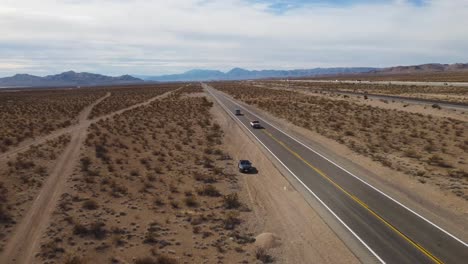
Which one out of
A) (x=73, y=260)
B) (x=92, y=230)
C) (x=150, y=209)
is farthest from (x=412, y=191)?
(x=73, y=260)

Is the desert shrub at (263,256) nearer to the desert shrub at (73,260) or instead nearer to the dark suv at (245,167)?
the desert shrub at (73,260)

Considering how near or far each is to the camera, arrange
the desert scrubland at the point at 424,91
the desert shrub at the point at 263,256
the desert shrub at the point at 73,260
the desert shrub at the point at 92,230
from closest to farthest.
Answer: the desert shrub at the point at 73,260
the desert shrub at the point at 263,256
the desert shrub at the point at 92,230
the desert scrubland at the point at 424,91

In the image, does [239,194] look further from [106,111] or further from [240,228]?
[106,111]

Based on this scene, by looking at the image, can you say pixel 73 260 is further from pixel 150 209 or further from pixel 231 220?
pixel 231 220

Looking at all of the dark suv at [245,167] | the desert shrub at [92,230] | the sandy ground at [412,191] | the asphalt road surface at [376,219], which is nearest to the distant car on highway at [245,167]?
the dark suv at [245,167]

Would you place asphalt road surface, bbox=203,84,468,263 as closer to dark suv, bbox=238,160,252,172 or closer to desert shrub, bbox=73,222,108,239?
dark suv, bbox=238,160,252,172

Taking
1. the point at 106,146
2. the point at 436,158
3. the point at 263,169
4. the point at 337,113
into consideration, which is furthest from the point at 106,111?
the point at 436,158
